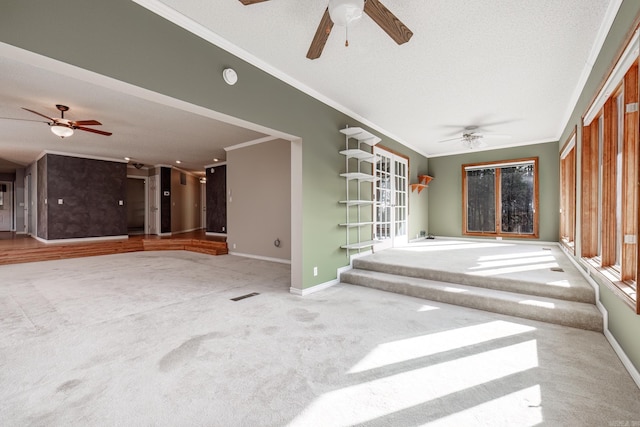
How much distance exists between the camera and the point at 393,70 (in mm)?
3227

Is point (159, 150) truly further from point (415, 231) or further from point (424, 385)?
point (424, 385)

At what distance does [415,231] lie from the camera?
7.43 metres

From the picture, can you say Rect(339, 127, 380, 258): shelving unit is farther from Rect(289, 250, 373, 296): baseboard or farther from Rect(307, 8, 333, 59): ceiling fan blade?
Rect(307, 8, 333, 59): ceiling fan blade

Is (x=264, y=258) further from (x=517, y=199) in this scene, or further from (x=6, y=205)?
(x=6, y=205)

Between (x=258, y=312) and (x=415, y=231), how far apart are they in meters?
5.46

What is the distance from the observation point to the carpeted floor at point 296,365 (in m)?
1.54

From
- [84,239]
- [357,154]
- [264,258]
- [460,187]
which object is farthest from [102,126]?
[460,187]

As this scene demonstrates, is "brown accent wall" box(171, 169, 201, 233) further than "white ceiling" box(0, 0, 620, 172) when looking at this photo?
Yes

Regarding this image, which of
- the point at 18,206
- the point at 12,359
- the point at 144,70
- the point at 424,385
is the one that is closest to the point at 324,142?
the point at 144,70

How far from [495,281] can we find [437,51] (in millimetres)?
2740

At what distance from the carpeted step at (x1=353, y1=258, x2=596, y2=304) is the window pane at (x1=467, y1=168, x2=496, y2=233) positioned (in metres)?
4.53

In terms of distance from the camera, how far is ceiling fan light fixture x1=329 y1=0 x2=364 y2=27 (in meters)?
1.70

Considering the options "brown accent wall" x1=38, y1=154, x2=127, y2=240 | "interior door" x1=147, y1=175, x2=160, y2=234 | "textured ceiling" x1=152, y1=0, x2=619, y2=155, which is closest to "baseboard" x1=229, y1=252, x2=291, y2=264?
"textured ceiling" x1=152, y1=0, x2=619, y2=155

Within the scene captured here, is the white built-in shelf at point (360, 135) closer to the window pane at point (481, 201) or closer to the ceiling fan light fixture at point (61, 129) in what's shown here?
the window pane at point (481, 201)
